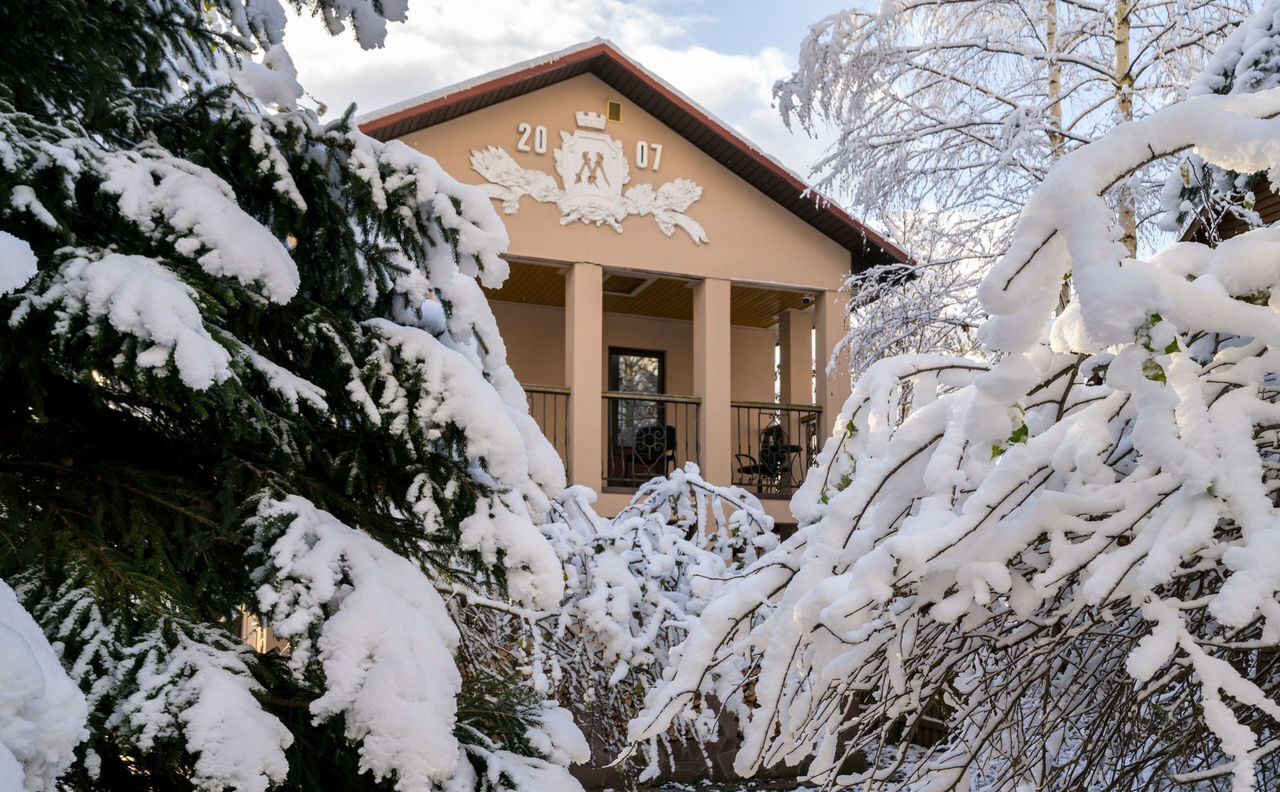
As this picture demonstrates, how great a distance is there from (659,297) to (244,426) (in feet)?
36.7

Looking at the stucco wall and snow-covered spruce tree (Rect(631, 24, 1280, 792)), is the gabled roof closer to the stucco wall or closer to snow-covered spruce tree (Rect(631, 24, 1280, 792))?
the stucco wall

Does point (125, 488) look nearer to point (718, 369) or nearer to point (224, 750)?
point (224, 750)

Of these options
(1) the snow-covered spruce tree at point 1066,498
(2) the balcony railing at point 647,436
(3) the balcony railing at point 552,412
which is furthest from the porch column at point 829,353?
(1) the snow-covered spruce tree at point 1066,498

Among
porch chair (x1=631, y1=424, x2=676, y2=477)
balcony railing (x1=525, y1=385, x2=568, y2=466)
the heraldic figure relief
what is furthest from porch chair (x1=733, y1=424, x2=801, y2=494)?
the heraldic figure relief

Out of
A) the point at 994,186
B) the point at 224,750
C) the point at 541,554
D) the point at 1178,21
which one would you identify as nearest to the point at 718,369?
the point at 994,186

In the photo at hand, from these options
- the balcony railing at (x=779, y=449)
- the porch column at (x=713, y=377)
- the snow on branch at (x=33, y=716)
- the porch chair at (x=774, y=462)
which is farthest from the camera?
the porch chair at (x=774, y=462)

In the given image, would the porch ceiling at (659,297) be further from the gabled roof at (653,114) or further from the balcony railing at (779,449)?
the balcony railing at (779,449)

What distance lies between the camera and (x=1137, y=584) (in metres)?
1.42

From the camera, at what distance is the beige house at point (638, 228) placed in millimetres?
10422

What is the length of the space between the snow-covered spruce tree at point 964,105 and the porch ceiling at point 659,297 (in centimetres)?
196

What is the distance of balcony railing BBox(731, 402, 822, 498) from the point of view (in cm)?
1142

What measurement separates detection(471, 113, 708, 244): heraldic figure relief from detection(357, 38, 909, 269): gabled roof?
1.69ft

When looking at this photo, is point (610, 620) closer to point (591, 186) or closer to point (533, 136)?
point (591, 186)

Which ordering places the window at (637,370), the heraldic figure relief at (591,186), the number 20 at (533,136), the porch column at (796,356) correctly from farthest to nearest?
1. the window at (637,370)
2. the porch column at (796,356)
3. the number 20 at (533,136)
4. the heraldic figure relief at (591,186)
